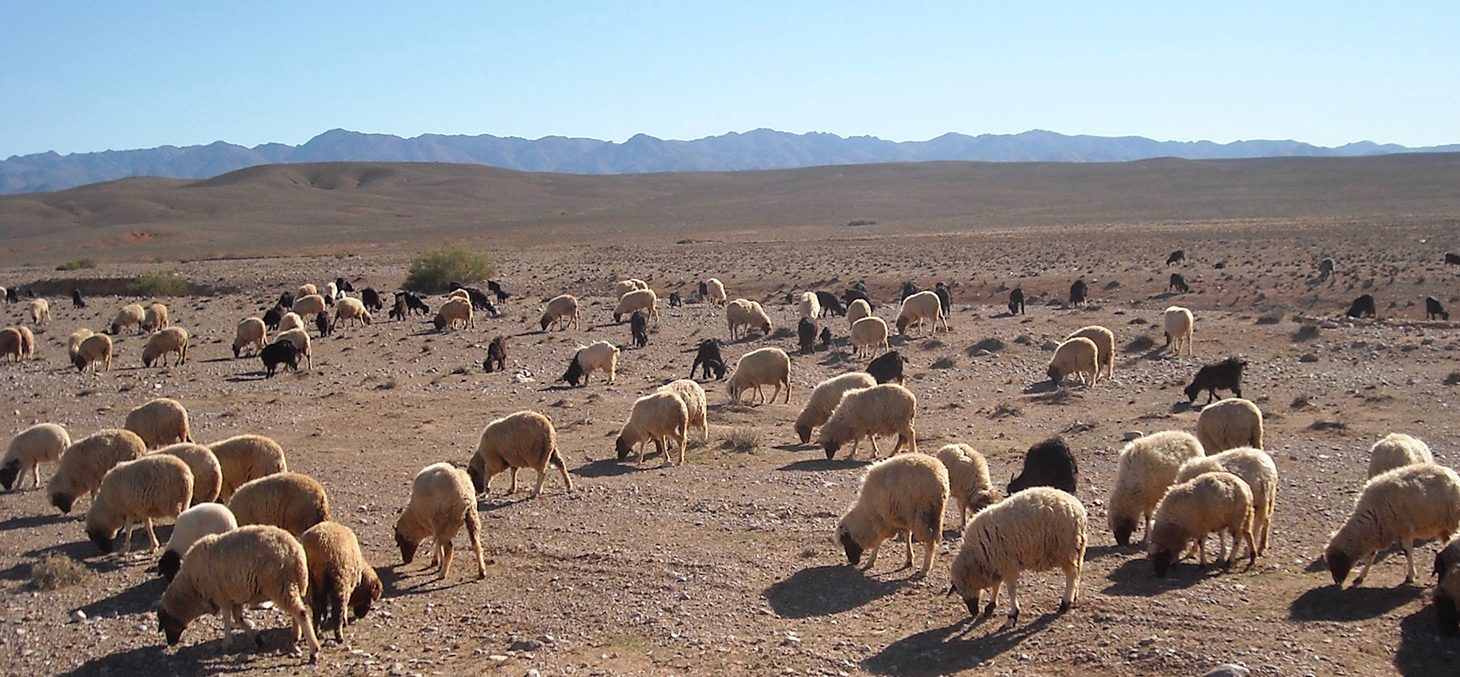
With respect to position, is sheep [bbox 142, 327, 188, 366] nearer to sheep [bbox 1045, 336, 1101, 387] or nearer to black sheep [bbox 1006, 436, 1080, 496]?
sheep [bbox 1045, 336, 1101, 387]

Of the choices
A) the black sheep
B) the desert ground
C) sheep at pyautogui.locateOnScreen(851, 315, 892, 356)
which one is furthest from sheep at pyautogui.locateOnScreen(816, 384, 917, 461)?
sheep at pyautogui.locateOnScreen(851, 315, 892, 356)

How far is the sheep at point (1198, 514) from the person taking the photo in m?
9.16

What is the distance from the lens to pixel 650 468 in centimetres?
1464

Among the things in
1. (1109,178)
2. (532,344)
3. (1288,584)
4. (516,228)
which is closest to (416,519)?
(1288,584)

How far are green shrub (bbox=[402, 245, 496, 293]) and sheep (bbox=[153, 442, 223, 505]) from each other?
3456 cm

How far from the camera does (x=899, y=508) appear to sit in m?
9.87

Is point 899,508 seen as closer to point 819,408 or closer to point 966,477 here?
point 966,477

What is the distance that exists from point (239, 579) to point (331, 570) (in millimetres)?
Answer: 677

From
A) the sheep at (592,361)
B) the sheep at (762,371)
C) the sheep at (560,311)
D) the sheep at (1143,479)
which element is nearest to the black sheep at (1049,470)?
the sheep at (1143,479)

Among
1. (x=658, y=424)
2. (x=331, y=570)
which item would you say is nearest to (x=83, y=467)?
(x=331, y=570)

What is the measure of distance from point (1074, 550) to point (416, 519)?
6.01m

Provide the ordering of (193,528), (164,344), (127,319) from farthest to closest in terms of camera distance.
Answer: (127,319), (164,344), (193,528)

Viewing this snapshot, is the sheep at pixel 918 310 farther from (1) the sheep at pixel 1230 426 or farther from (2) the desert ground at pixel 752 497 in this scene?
(1) the sheep at pixel 1230 426

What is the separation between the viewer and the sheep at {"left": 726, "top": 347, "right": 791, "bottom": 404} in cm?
1941
